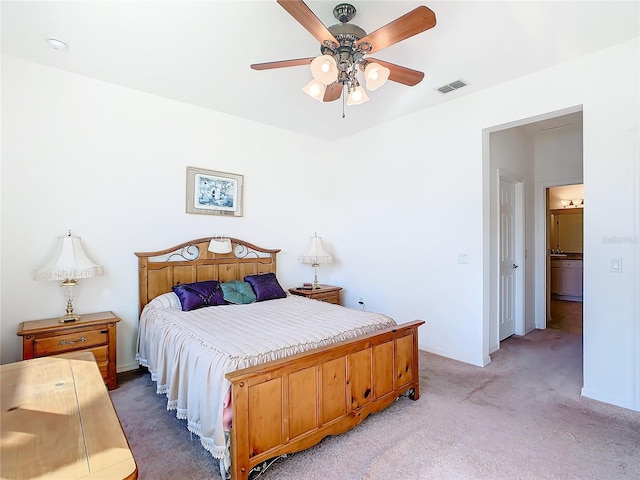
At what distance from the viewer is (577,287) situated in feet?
23.3

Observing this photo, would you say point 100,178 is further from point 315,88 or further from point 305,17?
point 305,17

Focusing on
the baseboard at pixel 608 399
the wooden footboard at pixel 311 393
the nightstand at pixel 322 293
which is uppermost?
the nightstand at pixel 322 293

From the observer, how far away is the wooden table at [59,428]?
34.2 inches

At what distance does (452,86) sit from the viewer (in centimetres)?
A: 329

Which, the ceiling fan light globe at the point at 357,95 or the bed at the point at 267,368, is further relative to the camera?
the ceiling fan light globe at the point at 357,95

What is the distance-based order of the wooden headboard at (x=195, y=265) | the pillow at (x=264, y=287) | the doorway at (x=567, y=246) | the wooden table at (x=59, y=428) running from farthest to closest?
the doorway at (x=567, y=246) < the pillow at (x=264, y=287) < the wooden headboard at (x=195, y=265) < the wooden table at (x=59, y=428)

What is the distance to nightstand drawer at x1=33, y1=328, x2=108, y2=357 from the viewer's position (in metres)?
2.59

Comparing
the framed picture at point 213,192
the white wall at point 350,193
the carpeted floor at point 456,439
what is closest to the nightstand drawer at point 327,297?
the white wall at point 350,193

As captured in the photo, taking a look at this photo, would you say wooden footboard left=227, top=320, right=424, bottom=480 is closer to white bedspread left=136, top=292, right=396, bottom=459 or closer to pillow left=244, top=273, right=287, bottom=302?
white bedspread left=136, top=292, right=396, bottom=459

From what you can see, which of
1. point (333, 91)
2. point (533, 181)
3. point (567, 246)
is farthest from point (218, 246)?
point (567, 246)

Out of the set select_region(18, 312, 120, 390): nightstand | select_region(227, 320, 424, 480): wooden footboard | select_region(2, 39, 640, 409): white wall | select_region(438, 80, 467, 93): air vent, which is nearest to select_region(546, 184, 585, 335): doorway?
select_region(2, 39, 640, 409): white wall

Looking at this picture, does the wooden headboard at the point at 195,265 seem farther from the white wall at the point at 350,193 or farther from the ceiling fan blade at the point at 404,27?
the ceiling fan blade at the point at 404,27

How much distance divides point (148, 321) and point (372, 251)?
9.32 feet

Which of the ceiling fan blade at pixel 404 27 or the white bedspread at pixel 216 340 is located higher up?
the ceiling fan blade at pixel 404 27
